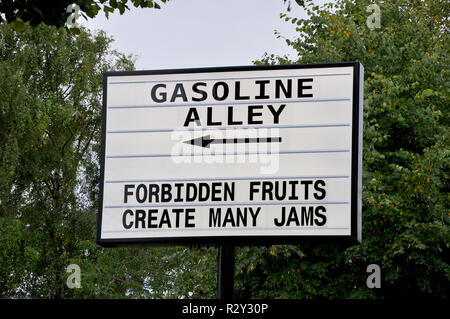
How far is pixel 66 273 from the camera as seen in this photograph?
36094mm

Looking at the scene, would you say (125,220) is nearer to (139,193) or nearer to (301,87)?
(139,193)

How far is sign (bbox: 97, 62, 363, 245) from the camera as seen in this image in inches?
251

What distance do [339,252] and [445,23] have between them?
13.9 meters

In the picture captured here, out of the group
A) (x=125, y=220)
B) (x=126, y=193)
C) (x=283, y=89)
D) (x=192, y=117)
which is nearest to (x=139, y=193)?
(x=126, y=193)

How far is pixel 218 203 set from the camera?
21.6 ft

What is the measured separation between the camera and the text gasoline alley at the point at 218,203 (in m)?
6.38

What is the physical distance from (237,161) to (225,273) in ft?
3.09

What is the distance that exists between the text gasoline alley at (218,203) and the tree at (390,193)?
1279 cm

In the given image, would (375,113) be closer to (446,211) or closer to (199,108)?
(446,211)

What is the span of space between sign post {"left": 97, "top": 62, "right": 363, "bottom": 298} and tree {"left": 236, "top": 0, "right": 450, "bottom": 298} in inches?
501

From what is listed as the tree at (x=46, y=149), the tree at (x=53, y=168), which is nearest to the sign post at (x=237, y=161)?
the tree at (x=53, y=168)

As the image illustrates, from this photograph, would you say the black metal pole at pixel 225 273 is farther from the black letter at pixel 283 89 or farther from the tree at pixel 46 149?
the tree at pixel 46 149

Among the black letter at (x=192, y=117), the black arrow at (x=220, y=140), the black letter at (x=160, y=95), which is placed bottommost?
the black arrow at (x=220, y=140)
